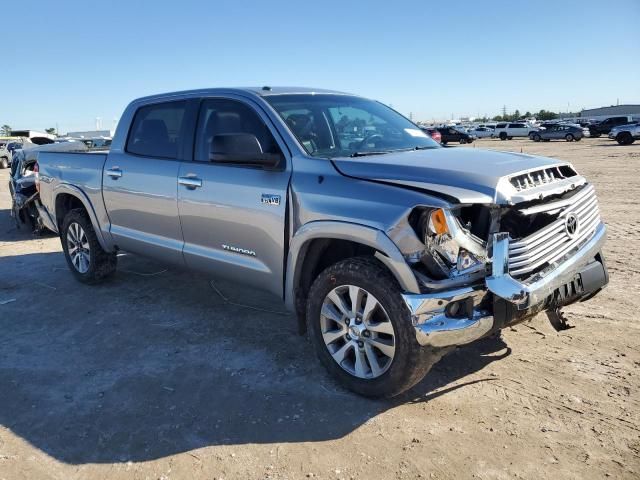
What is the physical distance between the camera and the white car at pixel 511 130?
51.0 m

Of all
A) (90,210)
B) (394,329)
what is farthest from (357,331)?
(90,210)

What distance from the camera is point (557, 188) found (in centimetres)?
346

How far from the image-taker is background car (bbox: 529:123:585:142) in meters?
42.6

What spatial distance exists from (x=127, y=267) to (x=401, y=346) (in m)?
4.72

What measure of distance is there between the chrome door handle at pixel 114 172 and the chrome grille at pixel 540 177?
3.68 metres

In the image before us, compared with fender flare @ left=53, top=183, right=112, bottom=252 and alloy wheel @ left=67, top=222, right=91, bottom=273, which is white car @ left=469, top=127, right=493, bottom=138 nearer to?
alloy wheel @ left=67, top=222, right=91, bottom=273

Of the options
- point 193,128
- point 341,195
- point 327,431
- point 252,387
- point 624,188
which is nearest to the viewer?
point 327,431

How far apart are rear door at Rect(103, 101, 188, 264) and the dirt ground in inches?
28.4

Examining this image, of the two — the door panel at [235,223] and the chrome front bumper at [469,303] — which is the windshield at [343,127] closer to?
the door panel at [235,223]

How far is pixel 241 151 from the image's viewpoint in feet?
12.2

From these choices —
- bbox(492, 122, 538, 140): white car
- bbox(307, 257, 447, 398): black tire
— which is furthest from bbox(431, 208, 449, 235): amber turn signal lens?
bbox(492, 122, 538, 140): white car

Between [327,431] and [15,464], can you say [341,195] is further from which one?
[15,464]

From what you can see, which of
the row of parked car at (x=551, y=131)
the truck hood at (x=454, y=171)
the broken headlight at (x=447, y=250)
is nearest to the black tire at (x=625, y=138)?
the row of parked car at (x=551, y=131)

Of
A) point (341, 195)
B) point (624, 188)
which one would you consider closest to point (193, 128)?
point (341, 195)
